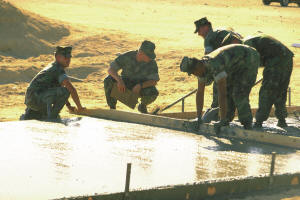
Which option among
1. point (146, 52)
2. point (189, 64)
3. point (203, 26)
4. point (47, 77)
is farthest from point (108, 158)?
point (146, 52)

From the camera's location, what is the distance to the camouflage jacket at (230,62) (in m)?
6.85

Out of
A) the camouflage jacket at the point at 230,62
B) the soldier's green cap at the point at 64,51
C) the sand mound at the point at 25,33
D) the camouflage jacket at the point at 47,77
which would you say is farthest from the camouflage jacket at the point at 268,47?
the sand mound at the point at 25,33

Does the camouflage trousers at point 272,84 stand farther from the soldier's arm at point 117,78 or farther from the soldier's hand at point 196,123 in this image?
the soldier's arm at point 117,78

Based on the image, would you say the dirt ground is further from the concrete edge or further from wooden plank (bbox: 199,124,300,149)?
the concrete edge

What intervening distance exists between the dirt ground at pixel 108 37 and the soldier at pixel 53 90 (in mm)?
2997

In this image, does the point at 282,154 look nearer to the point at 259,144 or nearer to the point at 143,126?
the point at 259,144

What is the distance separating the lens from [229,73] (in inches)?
286

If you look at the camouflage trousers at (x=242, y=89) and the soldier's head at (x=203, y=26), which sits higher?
the soldier's head at (x=203, y=26)

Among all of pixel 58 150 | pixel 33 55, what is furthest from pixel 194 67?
pixel 33 55

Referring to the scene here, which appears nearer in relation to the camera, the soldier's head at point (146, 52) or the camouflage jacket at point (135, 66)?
the soldier's head at point (146, 52)

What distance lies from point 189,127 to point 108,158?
1.69 m

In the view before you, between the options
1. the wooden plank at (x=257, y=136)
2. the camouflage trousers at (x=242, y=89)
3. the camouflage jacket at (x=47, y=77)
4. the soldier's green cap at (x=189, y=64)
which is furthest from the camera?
the camouflage jacket at (x=47, y=77)

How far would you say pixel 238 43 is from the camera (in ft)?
25.9

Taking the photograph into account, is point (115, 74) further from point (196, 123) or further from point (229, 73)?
point (229, 73)
